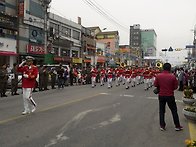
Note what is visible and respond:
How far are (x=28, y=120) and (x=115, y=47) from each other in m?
75.1

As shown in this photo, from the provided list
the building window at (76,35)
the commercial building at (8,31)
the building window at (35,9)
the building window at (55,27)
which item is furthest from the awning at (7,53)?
the building window at (76,35)

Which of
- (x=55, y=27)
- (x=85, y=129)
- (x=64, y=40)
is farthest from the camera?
(x=64, y=40)

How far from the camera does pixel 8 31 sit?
32.6 meters

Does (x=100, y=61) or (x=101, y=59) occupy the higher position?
(x=101, y=59)

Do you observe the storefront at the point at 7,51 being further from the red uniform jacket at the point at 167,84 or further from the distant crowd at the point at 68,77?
the red uniform jacket at the point at 167,84

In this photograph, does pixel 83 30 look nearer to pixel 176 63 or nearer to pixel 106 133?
pixel 176 63

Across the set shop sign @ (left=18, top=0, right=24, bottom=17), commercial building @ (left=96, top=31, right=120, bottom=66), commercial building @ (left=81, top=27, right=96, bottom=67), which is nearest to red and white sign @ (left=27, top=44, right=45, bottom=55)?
shop sign @ (left=18, top=0, right=24, bottom=17)

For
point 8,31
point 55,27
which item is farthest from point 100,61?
point 8,31

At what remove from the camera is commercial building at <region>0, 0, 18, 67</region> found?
3131 centimetres

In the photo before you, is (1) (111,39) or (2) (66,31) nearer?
(2) (66,31)

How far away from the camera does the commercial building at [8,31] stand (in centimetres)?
3131

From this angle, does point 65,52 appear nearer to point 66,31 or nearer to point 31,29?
point 66,31

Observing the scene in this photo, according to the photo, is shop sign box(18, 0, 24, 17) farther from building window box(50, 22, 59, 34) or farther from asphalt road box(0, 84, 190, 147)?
asphalt road box(0, 84, 190, 147)

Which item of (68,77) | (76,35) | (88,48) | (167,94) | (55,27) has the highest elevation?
(55,27)
